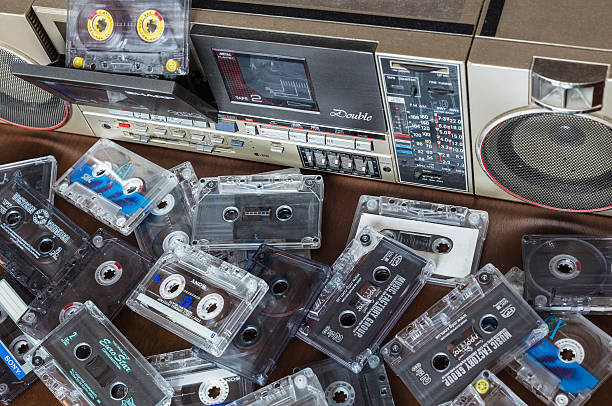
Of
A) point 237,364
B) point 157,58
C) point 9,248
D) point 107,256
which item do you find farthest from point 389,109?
point 9,248

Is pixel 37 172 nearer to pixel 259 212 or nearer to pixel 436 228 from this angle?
pixel 259 212

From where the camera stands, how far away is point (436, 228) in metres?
1.78

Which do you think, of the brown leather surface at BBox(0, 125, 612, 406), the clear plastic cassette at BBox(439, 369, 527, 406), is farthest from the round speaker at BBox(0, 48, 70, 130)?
the clear plastic cassette at BBox(439, 369, 527, 406)

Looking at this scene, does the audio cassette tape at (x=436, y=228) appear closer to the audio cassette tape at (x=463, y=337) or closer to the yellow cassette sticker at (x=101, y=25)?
the audio cassette tape at (x=463, y=337)

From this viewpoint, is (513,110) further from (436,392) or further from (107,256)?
(107,256)

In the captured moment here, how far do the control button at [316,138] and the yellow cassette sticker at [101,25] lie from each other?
0.50 metres

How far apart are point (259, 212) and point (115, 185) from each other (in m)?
0.39

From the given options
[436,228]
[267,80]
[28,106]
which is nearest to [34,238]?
[28,106]

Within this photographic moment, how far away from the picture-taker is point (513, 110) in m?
1.47

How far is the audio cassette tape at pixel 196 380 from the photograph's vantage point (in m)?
1.69

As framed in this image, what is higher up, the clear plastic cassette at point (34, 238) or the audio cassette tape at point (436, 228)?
the clear plastic cassette at point (34, 238)

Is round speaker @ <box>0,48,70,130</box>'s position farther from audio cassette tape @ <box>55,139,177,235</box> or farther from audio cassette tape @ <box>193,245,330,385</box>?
audio cassette tape @ <box>193,245,330,385</box>

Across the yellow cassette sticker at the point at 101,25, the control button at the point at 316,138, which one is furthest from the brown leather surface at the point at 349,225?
the yellow cassette sticker at the point at 101,25

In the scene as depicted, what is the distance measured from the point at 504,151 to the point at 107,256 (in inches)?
38.4
